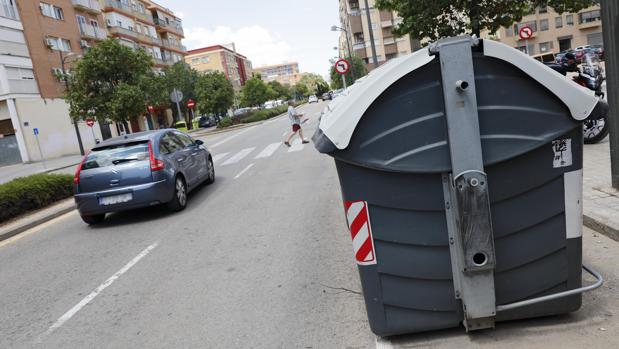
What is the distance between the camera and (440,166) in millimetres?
2861

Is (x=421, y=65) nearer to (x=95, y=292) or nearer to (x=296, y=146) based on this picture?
(x=95, y=292)

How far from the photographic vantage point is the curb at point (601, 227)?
4391 millimetres

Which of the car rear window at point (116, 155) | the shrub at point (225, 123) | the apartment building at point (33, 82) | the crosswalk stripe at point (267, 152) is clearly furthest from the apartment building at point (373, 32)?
the car rear window at point (116, 155)

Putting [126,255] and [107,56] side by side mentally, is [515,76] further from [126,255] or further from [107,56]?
[107,56]

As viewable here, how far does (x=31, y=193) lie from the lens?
9.54 metres

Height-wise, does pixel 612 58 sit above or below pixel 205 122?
above

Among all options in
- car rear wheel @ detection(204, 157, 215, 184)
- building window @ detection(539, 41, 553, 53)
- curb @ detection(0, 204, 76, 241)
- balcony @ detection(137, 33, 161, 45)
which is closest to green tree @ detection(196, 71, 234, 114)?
balcony @ detection(137, 33, 161, 45)

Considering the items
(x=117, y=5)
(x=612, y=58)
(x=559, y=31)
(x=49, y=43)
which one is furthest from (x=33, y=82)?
(x=559, y=31)

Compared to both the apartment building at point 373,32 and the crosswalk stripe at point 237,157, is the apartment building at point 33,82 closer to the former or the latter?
the crosswalk stripe at point 237,157

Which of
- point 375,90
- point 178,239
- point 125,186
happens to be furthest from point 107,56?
point 375,90

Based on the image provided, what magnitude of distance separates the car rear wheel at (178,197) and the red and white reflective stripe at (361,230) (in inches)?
220

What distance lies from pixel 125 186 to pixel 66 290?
2861mm

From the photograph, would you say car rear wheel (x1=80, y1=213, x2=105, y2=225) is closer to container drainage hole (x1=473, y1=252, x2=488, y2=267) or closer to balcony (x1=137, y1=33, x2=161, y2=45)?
container drainage hole (x1=473, y1=252, x2=488, y2=267)

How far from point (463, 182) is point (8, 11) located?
40284 mm
